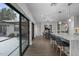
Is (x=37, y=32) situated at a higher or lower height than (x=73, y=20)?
lower

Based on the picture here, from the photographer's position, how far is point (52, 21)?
10961 millimetres

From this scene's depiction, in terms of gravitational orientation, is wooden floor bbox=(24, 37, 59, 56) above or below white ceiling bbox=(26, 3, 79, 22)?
below

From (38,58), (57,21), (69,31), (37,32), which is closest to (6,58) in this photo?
(38,58)

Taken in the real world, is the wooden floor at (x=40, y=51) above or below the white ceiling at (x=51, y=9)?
below

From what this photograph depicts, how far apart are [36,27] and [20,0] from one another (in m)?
15.4

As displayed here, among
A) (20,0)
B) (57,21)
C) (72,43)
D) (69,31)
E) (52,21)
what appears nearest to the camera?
(20,0)

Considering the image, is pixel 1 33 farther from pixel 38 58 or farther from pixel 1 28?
pixel 38 58

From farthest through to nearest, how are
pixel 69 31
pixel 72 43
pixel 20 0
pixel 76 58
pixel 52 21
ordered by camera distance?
pixel 52 21 < pixel 69 31 < pixel 72 43 < pixel 20 0 < pixel 76 58

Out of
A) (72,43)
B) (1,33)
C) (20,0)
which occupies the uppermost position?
(20,0)

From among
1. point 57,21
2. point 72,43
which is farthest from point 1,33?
point 57,21

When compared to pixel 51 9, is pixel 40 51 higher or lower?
lower

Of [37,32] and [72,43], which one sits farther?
[37,32]

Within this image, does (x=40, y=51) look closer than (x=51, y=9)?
Yes

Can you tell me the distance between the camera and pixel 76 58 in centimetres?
159
